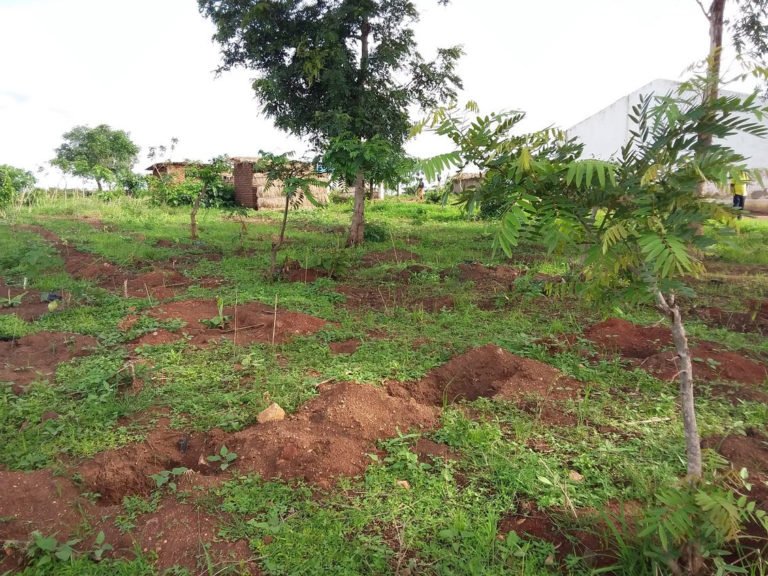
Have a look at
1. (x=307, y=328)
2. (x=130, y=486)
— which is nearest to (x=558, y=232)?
(x=130, y=486)

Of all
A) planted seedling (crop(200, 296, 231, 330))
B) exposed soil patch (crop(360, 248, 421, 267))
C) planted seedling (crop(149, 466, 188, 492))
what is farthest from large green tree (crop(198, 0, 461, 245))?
planted seedling (crop(149, 466, 188, 492))

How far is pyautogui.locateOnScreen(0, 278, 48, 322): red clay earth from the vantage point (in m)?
5.37

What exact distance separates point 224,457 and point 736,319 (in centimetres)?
514

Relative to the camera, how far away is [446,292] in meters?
6.42

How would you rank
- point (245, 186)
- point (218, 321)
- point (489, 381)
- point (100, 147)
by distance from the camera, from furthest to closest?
point (100, 147)
point (245, 186)
point (218, 321)
point (489, 381)

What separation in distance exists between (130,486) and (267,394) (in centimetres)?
105

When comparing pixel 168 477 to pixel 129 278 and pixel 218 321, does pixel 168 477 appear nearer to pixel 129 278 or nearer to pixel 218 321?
pixel 218 321

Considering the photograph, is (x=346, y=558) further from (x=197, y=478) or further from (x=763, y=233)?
(x=763, y=233)

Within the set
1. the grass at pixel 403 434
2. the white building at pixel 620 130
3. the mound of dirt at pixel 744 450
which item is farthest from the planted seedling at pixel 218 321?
the white building at pixel 620 130

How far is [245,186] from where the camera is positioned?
20469mm

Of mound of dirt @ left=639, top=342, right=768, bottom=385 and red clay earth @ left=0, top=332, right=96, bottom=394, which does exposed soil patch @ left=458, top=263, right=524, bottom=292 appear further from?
red clay earth @ left=0, top=332, right=96, bottom=394

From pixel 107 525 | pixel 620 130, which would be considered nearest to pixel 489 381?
pixel 107 525

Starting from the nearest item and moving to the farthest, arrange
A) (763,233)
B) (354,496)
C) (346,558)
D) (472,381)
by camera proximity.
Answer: (346,558), (354,496), (472,381), (763,233)

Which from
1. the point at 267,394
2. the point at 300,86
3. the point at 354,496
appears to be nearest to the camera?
the point at 354,496
